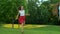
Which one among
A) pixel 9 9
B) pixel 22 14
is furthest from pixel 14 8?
pixel 22 14

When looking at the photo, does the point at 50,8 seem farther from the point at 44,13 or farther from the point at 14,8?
the point at 14,8

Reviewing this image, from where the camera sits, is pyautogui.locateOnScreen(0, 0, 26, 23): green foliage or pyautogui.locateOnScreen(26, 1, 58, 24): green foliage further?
pyautogui.locateOnScreen(26, 1, 58, 24): green foliage

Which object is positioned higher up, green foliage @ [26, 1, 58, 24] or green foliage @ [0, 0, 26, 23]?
green foliage @ [0, 0, 26, 23]

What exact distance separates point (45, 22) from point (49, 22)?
2.32ft

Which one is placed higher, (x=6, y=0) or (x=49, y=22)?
(x=6, y=0)

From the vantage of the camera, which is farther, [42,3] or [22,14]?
[42,3]

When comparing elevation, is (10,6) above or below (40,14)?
above

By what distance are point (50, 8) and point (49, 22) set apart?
2292 mm

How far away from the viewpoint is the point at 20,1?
28047mm

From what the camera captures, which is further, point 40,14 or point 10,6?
point 40,14

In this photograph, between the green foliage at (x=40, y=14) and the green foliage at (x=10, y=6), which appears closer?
the green foliage at (x=10, y=6)

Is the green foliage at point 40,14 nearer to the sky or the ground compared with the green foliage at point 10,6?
nearer to the ground

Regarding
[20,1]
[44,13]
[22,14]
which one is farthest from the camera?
[44,13]

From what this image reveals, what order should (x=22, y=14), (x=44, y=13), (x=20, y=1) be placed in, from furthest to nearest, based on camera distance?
(x=44, y=13), (x=20, y=1), (x=22, y=14)
